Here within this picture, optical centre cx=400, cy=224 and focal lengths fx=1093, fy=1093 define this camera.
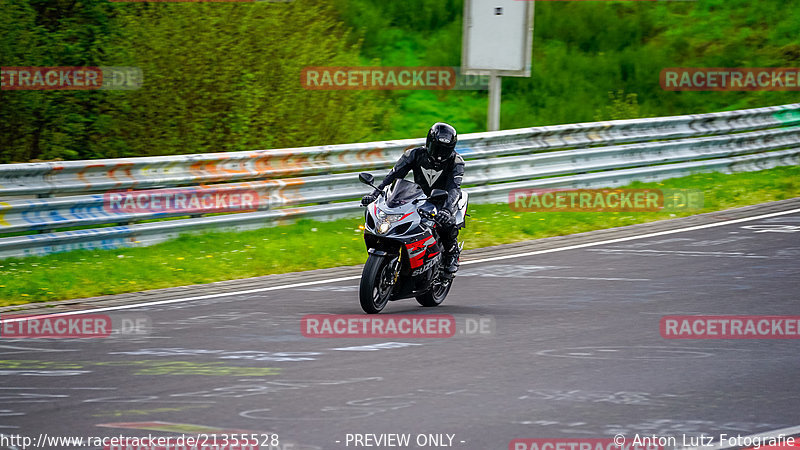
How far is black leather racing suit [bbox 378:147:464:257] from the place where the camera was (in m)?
10.2

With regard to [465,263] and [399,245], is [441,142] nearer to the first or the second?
[399,245]

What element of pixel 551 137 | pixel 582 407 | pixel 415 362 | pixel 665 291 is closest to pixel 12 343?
pixel 415 362

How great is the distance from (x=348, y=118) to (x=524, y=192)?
13.6ft

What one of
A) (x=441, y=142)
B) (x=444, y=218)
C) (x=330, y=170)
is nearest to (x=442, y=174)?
(x=441, y=142)

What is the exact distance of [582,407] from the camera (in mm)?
6770

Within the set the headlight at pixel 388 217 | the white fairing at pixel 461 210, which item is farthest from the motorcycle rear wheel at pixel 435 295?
the headlight at pixel 388 217

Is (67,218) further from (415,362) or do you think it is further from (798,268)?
(798,268)

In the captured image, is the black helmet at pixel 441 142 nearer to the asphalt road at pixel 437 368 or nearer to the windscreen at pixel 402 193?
the windscreen at pixel 402 193

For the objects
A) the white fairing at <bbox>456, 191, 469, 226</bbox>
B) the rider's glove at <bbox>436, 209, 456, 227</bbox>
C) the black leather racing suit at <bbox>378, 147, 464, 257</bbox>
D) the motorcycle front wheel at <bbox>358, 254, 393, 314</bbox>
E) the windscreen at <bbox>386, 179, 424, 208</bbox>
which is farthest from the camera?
the white fairing at <bbox>456, 191, 469, 226</bbox>

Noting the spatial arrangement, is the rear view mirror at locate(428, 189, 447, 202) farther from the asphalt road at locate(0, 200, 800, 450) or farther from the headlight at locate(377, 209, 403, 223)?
the asphalt road at locate(0, 200, 800, 450)

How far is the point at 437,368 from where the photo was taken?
7793 millimetres

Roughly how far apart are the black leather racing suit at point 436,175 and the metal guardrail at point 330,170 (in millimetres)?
4007

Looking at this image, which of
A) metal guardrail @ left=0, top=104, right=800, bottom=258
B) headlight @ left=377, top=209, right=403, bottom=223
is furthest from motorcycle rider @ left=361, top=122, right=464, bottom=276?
metal guardrail @ left=0, top=104, right=800, bottom=258

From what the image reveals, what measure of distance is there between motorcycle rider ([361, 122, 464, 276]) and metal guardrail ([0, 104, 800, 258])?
406cm
